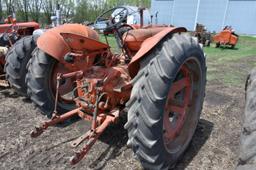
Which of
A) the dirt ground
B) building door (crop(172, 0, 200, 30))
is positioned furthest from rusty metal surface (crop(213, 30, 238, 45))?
building door (crop(172, 0, 200, 30))

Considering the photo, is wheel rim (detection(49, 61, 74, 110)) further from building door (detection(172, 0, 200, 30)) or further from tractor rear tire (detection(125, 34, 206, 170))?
building door (detection(172, 0, 200, 30))

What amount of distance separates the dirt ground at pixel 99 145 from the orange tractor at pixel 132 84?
0.27m

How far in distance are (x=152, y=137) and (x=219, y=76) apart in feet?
15.9

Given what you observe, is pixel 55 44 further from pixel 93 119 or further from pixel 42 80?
pixel 93 119

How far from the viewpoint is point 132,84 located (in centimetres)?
227

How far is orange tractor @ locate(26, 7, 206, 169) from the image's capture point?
2.14m

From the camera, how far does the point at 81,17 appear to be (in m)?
26.8

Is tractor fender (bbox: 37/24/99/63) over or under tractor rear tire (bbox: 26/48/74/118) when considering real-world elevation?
over

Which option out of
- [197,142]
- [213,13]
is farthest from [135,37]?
[213,13]

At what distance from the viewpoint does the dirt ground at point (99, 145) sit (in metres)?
2.63

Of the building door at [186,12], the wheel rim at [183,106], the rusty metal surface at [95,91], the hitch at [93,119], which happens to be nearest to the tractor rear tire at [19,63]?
the rusty metal surface at [95,91]

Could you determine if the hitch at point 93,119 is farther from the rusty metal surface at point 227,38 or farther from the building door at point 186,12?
the building door at point 186,12

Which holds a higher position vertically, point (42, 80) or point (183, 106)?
point (42, 80)

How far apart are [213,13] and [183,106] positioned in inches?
948
